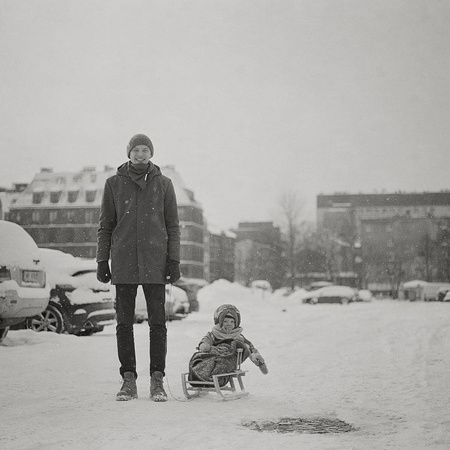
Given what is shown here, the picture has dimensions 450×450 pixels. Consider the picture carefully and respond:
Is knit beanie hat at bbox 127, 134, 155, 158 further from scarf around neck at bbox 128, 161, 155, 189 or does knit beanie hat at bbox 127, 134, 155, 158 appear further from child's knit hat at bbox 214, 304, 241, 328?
child's knit hat at bbox 214, 304, 241, 328

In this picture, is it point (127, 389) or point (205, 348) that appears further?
point (205, 348)

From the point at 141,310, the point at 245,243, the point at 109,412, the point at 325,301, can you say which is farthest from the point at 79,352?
the point at 245,243

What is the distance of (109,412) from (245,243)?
131 m

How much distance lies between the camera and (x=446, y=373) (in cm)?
680

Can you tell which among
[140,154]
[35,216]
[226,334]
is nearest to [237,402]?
[226,334]

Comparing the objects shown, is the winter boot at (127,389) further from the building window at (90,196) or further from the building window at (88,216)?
the building window at (88,216)

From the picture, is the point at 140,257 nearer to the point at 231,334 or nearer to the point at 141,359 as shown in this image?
the point at 231,334

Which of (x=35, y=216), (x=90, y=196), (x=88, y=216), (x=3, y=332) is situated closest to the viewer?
(x=3, y=332)

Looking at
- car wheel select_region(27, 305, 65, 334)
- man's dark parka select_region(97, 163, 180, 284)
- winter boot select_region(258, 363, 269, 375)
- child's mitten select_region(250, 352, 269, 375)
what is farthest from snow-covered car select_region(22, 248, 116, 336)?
winter boot select_region(258, 363, 269, 375)

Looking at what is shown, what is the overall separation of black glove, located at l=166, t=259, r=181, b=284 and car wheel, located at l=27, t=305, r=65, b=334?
22.6 ft

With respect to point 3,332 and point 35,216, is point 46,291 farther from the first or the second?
point 35,216

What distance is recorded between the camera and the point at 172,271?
5578 mm

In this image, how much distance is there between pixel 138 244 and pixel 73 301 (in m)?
6.88

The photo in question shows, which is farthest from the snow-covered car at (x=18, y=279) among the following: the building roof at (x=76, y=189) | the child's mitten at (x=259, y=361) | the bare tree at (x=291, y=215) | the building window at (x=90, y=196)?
the building window at (x=90, y=196)
